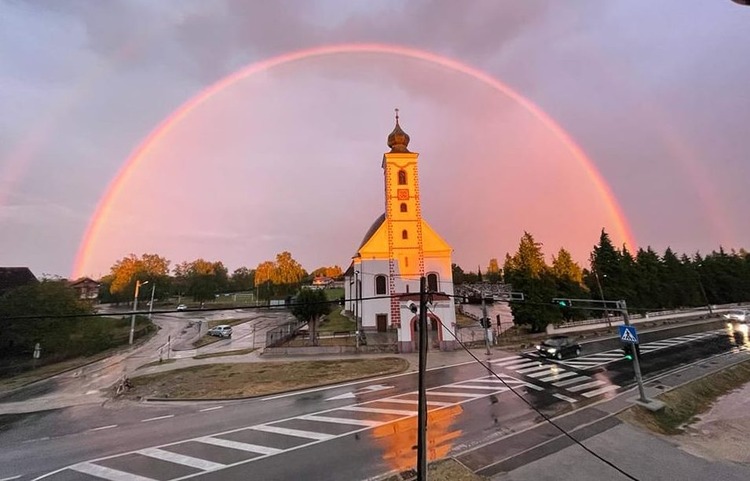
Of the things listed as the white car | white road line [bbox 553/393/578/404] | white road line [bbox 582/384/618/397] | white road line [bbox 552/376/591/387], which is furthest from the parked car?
the white car

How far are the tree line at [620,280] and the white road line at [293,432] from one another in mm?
Answer: 15601

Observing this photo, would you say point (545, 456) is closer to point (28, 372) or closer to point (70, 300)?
point (28, 372)

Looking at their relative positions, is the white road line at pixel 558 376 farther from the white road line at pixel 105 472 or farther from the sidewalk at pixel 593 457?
the white road line at pixel 105 472

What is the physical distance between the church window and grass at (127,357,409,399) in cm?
1452

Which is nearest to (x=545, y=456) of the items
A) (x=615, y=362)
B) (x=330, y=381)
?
(x=330, y=381)

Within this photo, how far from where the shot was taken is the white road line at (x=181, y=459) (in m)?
12.3

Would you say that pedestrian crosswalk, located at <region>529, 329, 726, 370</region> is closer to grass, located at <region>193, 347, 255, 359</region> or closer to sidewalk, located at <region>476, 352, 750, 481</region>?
sidewalk, located at <region>476, 352, 750, 481</region>

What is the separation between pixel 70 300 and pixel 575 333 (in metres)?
57.0

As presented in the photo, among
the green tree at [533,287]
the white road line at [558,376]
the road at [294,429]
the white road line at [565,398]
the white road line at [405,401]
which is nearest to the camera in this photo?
the road at [294,429]

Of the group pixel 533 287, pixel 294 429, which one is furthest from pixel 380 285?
pixel 294 429

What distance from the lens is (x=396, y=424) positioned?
51.9 ft

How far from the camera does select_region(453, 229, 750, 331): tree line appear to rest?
42125mm

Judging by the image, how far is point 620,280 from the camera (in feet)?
192

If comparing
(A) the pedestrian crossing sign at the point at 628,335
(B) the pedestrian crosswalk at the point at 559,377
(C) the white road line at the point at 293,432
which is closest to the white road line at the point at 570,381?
(B) the pedestrian crosswalk at the point at 559,377
